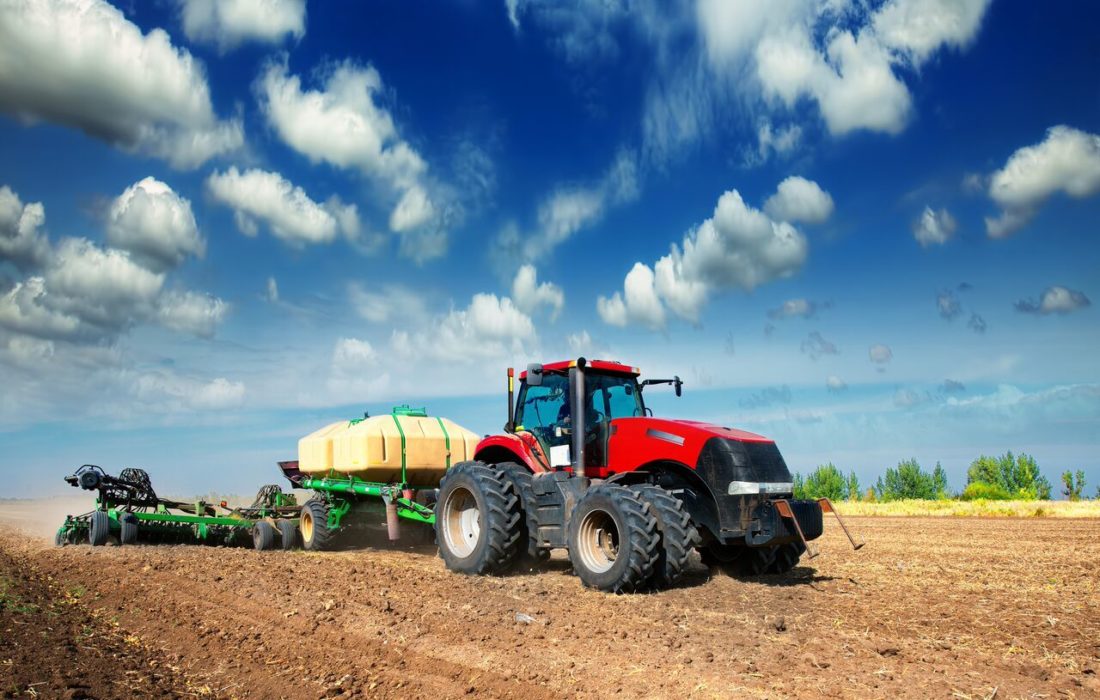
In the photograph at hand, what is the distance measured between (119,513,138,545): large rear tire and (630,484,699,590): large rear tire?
975 centimetres

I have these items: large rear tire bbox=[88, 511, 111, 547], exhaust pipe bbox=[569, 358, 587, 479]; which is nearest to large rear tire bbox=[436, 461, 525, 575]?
exhaust pipe bbox=[569, 358, 587, 479]

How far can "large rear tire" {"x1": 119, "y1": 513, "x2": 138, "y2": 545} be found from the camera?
13.4 meters

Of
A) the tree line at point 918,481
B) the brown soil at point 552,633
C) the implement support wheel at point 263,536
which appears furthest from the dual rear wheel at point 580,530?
the tree line at point 918,481

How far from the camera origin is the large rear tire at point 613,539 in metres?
7.96

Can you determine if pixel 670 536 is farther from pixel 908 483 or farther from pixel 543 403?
pixel 908 483

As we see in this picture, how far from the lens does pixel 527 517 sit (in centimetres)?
980

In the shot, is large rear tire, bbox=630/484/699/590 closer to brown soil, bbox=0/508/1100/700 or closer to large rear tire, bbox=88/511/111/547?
brown soil, bbox=0/508/1100/700

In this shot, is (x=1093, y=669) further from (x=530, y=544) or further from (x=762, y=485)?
(x=530, y=544)

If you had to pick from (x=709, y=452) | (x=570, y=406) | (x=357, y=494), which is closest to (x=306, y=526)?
(x=357, y=494)

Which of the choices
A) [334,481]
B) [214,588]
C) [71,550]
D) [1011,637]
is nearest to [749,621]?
[1011,637]

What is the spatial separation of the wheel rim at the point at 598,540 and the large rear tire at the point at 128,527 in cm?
889

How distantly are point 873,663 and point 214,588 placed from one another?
6958mm

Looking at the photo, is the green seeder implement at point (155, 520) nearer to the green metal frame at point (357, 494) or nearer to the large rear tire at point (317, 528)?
the large rear tire at point (317, 528)

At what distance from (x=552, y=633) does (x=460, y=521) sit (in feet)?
14.6
